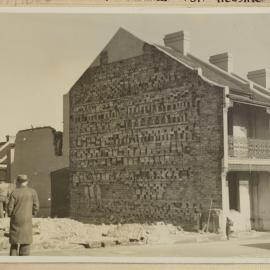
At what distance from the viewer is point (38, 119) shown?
8.34 meters

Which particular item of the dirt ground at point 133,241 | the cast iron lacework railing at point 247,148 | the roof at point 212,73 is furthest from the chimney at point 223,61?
the dirt ground at point 133,241

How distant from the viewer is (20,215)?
19.7 feet

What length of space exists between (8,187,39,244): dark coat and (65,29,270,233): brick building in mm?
3045

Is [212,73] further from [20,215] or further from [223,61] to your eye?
[20,215]

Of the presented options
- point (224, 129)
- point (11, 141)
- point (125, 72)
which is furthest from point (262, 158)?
point (11, 141)

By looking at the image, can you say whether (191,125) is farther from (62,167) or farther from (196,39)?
(62,167)

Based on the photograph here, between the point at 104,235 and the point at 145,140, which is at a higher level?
the point at 145,140

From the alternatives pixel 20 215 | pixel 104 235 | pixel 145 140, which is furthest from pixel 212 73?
pixel 20 215

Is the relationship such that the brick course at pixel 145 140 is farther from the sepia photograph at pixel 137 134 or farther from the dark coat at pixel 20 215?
the dark coat at pixel 20 215

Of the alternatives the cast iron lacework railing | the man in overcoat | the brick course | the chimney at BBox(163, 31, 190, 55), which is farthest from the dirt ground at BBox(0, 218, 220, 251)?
the chimney at BBox(163, 31, 190, 55)

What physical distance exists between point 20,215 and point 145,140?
12.3ft

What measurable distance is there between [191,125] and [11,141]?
290 cm

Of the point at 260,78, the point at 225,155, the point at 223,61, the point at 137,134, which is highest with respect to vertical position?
the point at 223,61

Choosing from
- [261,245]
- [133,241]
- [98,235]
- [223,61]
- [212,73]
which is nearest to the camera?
[261,245]
